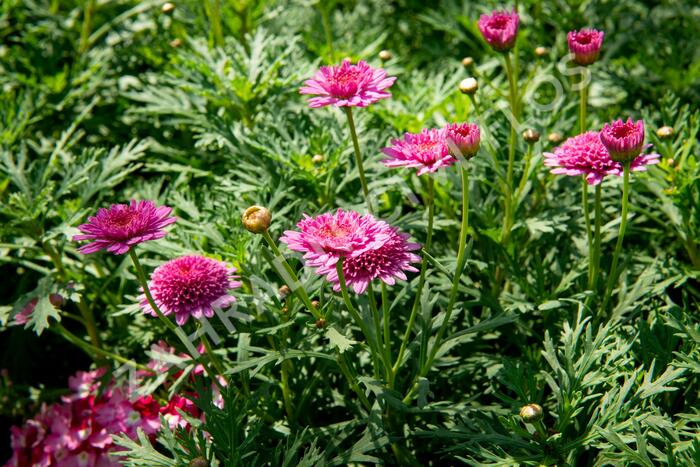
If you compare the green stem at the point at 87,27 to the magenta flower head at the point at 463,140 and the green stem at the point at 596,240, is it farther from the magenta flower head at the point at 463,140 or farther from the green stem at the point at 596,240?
the green stem at the point at 596,240

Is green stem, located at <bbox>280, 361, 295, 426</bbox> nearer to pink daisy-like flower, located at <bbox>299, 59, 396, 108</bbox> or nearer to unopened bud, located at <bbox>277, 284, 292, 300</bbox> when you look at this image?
unopened bud, located at <bbox>277, 284, 292, 300</bbox>

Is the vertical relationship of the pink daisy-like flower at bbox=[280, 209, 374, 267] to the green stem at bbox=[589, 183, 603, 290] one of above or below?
above

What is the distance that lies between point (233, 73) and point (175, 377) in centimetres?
106

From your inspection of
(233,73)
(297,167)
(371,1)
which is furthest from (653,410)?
A: (371,1)

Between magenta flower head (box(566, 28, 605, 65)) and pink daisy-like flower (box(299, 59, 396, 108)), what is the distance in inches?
20.3

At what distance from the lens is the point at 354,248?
1.32 m

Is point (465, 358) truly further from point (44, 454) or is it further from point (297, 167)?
point (44, 454)

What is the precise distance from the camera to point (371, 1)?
3.52 metres

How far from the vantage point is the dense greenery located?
1.54 meters

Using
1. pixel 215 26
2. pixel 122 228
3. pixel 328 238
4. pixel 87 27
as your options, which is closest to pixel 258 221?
pixel 328 238

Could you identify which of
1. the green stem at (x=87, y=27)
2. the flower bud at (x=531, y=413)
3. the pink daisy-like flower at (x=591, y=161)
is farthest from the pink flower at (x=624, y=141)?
the green stem at (x=87, y=27)

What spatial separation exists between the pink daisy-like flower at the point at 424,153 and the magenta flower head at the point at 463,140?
2 centimetres

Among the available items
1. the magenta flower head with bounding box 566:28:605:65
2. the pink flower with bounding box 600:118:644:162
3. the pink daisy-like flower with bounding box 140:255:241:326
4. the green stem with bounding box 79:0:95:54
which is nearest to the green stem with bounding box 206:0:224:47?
the green stem with bounding box 79:0:95:54

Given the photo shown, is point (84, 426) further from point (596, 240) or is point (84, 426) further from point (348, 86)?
point (596, 240)
